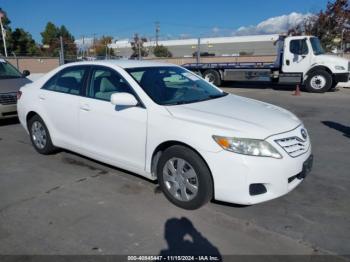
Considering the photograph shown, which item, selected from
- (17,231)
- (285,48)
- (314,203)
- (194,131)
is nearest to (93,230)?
(17,231)

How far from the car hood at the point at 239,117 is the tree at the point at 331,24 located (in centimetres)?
2642

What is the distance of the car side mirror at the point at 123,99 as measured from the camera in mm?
4020

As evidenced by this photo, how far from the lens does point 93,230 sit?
3438 mm

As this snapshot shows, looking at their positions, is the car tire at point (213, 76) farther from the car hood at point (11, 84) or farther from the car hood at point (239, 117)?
the car hood at point (239, 117)

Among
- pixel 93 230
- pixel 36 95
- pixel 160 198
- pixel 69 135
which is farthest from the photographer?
pixel 36 95

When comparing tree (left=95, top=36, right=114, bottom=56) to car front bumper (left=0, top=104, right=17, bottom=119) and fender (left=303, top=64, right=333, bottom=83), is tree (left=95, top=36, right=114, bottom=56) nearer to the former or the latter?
fender (left=303, top=64, right=333, bottom=83)

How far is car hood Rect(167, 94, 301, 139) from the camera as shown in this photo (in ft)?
11.6

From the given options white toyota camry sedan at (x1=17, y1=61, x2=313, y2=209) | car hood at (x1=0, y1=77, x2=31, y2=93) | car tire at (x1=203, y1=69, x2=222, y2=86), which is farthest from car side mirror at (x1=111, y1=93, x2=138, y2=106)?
car tire at (x1=203, y1=69, x2=222, y2=86)

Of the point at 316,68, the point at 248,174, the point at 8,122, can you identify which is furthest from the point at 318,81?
the point at 248,174

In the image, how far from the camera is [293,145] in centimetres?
367

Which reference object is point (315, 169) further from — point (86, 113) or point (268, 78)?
point (268, 78)

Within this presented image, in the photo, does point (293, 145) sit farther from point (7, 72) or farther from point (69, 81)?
point (7, 72)

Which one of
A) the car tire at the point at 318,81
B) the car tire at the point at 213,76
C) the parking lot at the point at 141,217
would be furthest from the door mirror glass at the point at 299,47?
the parking lot at the point at 141,217

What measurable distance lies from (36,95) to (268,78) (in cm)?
1349
